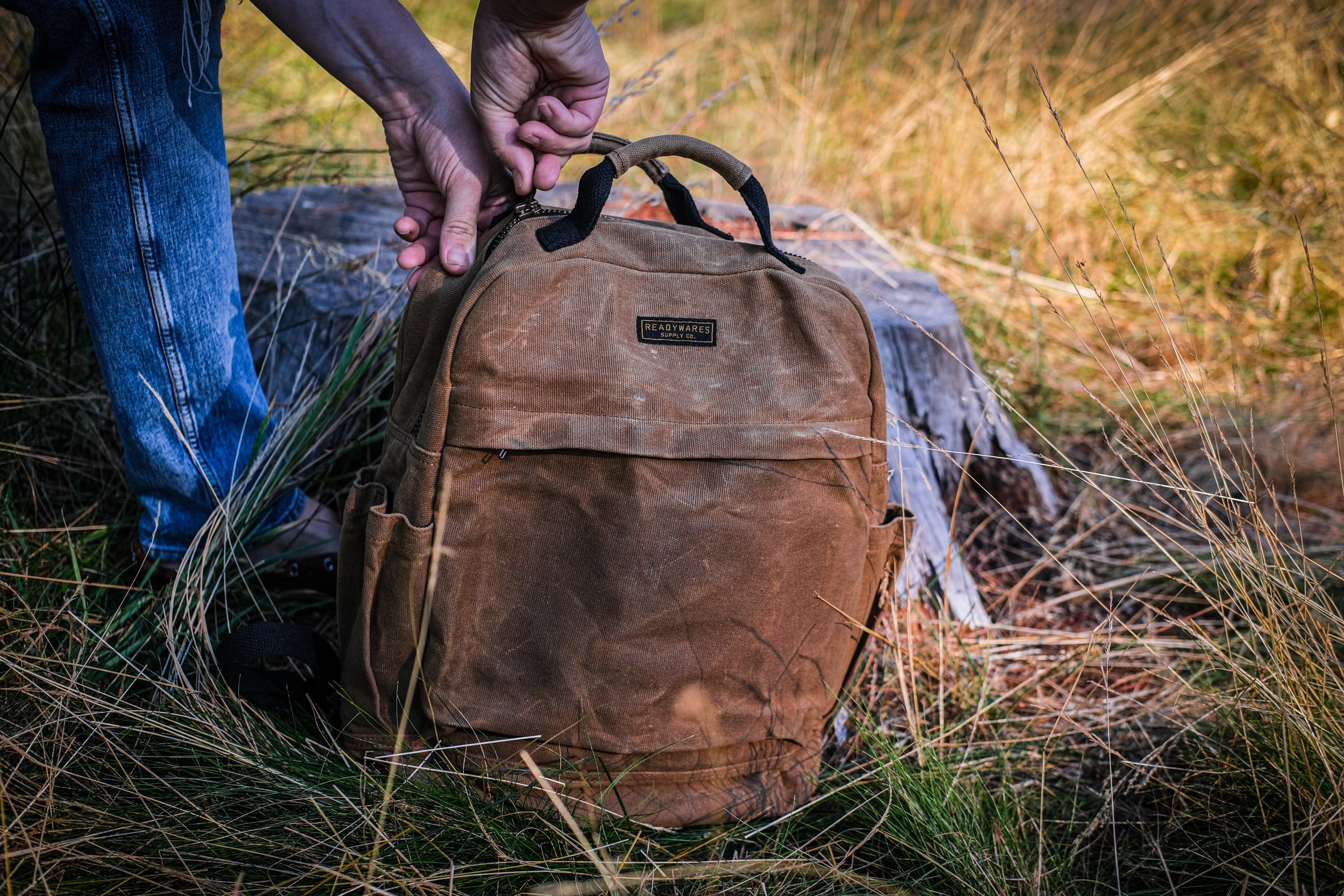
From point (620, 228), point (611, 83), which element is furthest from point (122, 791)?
point (611, 83)

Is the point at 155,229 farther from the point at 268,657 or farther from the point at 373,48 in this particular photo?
the point at 268,657

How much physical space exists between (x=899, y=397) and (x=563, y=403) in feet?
3.83

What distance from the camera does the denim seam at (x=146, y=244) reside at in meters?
1.29

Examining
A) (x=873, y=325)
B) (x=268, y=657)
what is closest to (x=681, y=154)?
(x=873, y=325)

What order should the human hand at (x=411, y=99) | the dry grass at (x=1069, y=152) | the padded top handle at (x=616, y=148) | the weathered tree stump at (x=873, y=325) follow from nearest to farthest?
the human hand at (x=411, y=99) → the padded top handle at (x=616, y=148) → the weathered tree stump at (x=873, y=325) → the dry grass at (x=1069, y=152)

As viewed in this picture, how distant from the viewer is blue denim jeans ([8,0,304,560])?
1.30m

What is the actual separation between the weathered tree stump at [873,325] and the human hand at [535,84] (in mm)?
675

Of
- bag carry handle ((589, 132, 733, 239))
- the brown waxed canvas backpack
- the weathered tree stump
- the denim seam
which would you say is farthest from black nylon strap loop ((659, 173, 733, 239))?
the denim seam

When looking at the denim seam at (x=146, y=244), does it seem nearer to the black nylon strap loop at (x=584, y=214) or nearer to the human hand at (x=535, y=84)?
the human hand at (x=535, y=84)

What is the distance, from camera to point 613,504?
4.22 ft

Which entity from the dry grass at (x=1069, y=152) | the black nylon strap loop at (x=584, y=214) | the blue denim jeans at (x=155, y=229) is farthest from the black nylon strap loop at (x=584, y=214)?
the dry grass at (x=1069, y=152)

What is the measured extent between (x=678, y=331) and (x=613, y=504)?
289 mm

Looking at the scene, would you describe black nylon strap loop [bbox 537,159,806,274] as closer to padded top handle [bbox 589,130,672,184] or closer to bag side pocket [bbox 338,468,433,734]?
padded top handle [bbox 589,130,672,184]

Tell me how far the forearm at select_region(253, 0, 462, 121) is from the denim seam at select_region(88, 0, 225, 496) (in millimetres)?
236
